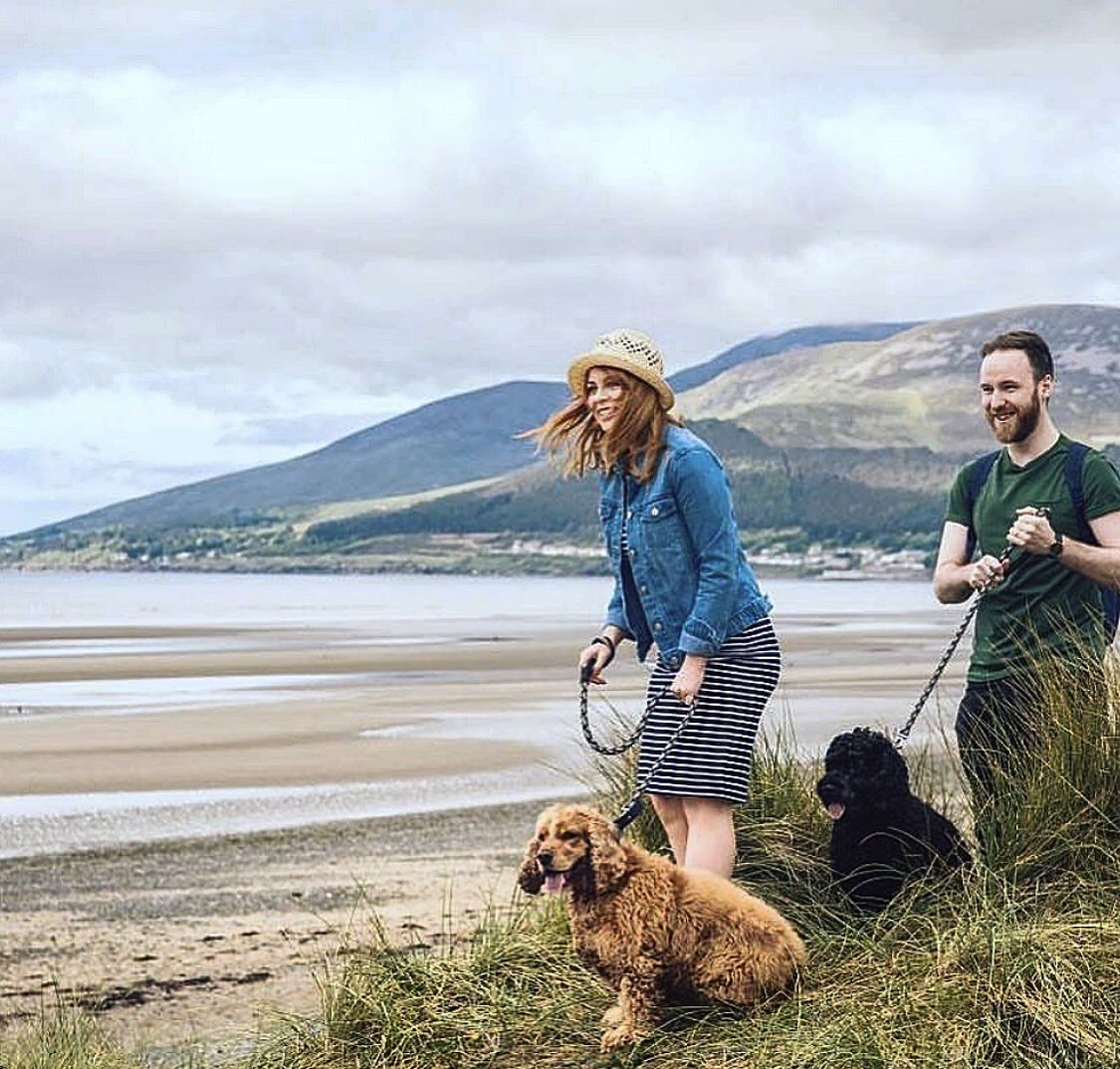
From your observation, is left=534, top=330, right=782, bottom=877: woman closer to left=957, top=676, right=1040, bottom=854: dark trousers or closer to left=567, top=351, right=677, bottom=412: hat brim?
left=567, top=351, right=677, bottom=412: hat brim

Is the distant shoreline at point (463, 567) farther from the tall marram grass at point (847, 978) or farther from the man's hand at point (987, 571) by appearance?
the man's hand at point (987, 571)

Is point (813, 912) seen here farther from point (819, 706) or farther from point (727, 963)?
point (819, 706)

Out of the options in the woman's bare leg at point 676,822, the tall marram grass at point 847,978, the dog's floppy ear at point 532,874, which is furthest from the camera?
the woman's bare leg at point 676,822

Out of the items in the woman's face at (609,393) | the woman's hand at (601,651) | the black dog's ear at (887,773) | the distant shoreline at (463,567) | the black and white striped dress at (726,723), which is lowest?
the distant shoreline at (463,567)

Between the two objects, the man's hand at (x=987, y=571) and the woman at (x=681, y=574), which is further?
the man's hand at (x=987, y=571)

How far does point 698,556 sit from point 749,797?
1.51 metres

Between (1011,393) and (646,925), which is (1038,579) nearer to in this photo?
(1011,393)

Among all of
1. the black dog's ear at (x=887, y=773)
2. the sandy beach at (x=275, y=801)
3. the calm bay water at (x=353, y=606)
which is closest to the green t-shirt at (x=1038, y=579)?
the black dog's ear at (x=887, y=773)

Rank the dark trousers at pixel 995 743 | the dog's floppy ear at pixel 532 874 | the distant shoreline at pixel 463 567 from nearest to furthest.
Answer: the dog's floppy ear at pixel 532 874
the dark trousers at pixel 995 743
the distant shoreline at pixel 463 567

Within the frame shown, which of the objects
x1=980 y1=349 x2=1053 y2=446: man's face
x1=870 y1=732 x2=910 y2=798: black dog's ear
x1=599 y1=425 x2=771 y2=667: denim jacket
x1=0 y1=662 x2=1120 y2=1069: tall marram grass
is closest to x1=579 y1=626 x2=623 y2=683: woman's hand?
x1=599 y1=425 x2=771 y2=667: denim jacket

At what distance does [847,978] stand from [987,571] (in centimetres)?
135

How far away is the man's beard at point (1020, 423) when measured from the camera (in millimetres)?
6191

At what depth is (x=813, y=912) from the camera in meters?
6.38

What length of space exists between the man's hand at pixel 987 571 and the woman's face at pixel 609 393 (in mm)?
1277
